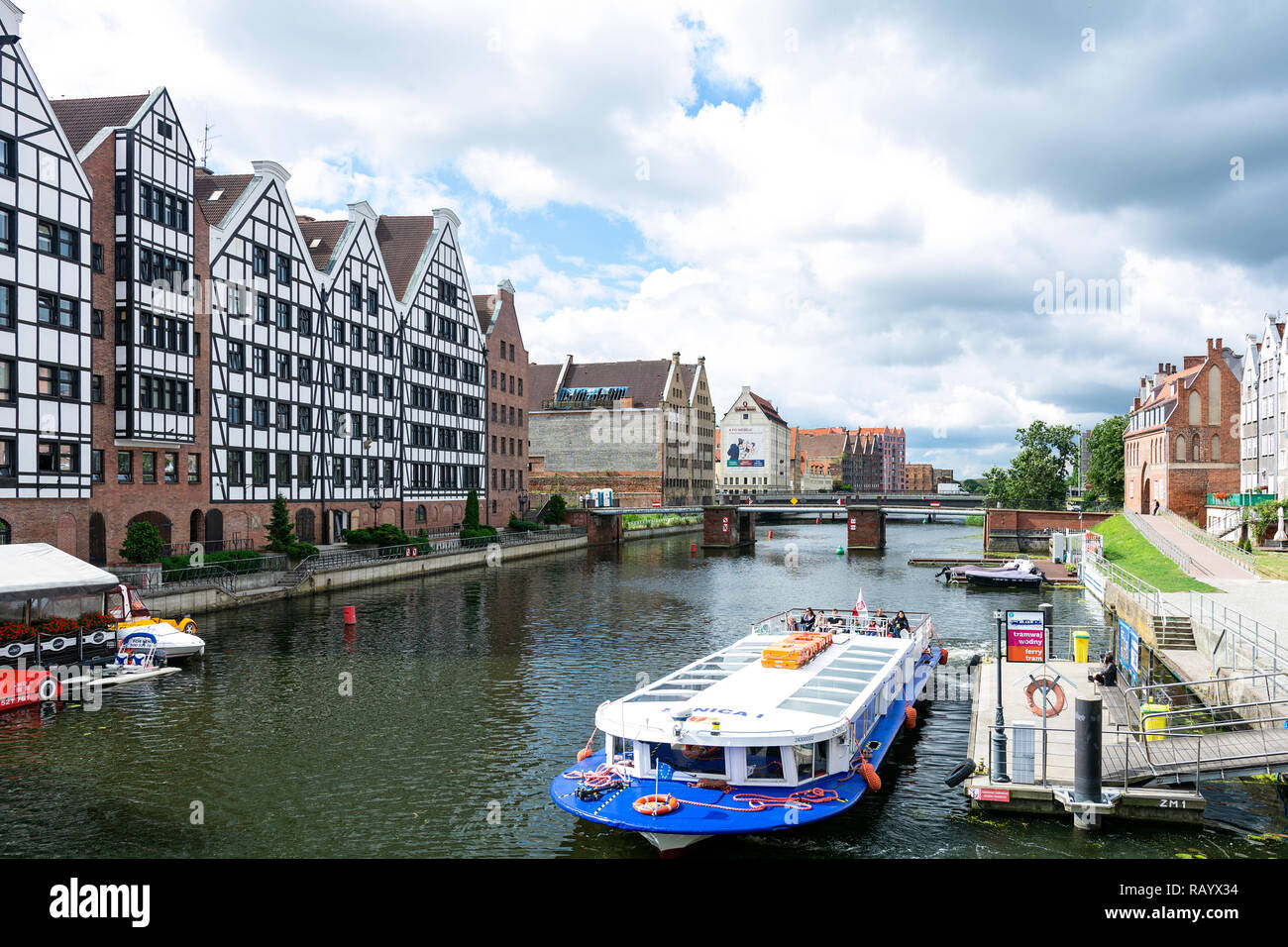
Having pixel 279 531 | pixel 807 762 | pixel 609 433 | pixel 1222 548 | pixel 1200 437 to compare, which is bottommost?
pixel 807 762

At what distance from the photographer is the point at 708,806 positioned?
17.5 m

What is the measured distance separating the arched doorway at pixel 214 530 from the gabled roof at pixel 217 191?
1855 cm

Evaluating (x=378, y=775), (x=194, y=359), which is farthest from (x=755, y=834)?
(x=194, y=359)

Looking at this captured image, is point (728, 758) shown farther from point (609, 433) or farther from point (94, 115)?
point (609, 433)

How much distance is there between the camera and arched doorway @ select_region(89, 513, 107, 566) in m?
Result: 46.7

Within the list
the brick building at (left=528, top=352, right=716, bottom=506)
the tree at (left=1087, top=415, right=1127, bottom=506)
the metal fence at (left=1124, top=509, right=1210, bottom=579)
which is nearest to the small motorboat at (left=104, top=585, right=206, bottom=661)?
the metal fence at (left=1124, top=509, right=1210, bottom=579)

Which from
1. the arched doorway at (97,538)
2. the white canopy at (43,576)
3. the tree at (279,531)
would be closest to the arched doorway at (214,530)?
the tree at (279,531)

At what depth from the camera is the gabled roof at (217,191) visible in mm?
59094

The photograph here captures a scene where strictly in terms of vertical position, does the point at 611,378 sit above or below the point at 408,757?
above

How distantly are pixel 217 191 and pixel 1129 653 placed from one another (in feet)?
198

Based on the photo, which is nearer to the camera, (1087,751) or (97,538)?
(1087,751)

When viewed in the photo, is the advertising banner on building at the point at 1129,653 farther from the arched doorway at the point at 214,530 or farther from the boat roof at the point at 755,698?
the arched doorway at the point at 214,530

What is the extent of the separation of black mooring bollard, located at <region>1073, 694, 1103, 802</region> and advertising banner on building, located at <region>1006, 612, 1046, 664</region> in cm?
1035

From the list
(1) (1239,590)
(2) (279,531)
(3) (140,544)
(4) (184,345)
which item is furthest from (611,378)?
(1) (1239,590)
